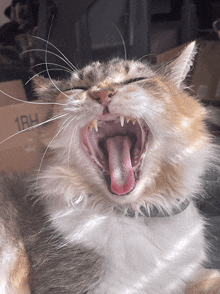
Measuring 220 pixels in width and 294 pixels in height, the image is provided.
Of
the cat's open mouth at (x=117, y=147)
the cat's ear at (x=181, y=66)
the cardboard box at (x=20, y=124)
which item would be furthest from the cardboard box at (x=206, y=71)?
the cardboard box at (x=20, y=124)

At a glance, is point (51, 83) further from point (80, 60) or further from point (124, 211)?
point (124, 211)

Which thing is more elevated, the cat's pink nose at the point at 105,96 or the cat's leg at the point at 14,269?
the cat's pink nose at the point at 105,96

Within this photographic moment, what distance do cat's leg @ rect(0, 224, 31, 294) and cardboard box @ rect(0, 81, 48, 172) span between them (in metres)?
0.23

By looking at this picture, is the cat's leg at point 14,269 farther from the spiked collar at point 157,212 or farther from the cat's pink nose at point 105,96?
the cat's pink nose at point 105,96

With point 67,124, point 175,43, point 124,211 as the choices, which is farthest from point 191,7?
point 124,211

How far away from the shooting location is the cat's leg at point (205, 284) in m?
0.59

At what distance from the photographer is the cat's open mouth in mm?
557

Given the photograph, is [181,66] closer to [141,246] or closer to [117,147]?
[117,147]

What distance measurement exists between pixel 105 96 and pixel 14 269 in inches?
20.2

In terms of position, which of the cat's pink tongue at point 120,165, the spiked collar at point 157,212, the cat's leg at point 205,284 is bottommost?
the cat's leg at point 205,284

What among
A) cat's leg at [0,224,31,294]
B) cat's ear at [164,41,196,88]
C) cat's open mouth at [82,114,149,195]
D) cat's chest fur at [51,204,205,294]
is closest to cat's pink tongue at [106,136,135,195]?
cat's open mouth at [82,114,149,195]

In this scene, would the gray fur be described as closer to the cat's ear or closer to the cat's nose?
the cat's nose

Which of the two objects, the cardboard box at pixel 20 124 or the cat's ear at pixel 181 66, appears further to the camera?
the cardboard box at pixel 20 124

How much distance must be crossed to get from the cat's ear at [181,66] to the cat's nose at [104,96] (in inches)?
8.4
